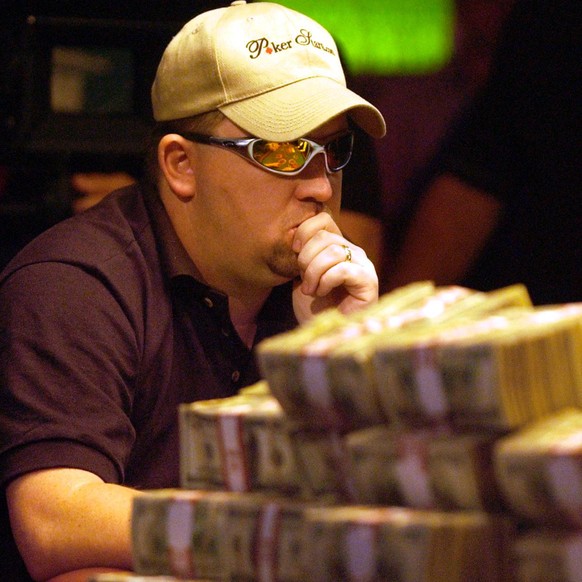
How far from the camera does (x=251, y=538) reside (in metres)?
1.35

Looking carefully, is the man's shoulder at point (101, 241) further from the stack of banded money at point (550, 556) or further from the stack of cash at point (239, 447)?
the stack of banded money at point (550, 556)

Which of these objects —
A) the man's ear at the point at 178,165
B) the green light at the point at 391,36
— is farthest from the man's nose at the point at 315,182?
the green light at the point at 391,36

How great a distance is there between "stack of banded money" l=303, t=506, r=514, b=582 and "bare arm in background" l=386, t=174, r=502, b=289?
2.02m

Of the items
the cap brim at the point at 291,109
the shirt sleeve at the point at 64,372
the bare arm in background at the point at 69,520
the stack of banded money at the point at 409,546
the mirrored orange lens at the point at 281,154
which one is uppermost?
the cap brim at the point at 291,109

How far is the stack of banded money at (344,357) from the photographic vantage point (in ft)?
4.26

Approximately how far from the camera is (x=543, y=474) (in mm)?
1164

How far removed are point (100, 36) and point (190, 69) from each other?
118 centimetres

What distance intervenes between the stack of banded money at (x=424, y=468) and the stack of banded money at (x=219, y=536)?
9 cm

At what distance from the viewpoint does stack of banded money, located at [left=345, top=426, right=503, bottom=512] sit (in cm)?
123

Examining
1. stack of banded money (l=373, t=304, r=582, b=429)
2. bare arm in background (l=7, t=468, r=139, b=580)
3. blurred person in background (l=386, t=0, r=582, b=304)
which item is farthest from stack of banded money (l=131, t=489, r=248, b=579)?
blurred person in background (l=386, t=0, r=582, b=304)

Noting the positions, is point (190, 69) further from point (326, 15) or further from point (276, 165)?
point (326, 15)

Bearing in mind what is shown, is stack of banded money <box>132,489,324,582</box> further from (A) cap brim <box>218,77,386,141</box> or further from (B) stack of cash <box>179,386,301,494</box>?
(A) cap brim <box>218,77,386,141</box>

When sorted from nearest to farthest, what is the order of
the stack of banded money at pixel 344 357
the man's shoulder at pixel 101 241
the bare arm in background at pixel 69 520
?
the stack of banded money at pixel 344 357, the bare arm in background at pixel 69 520, the man's shoulder at pixel 101 241

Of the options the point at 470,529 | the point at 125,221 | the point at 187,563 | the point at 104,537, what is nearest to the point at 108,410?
the point at 104,537
